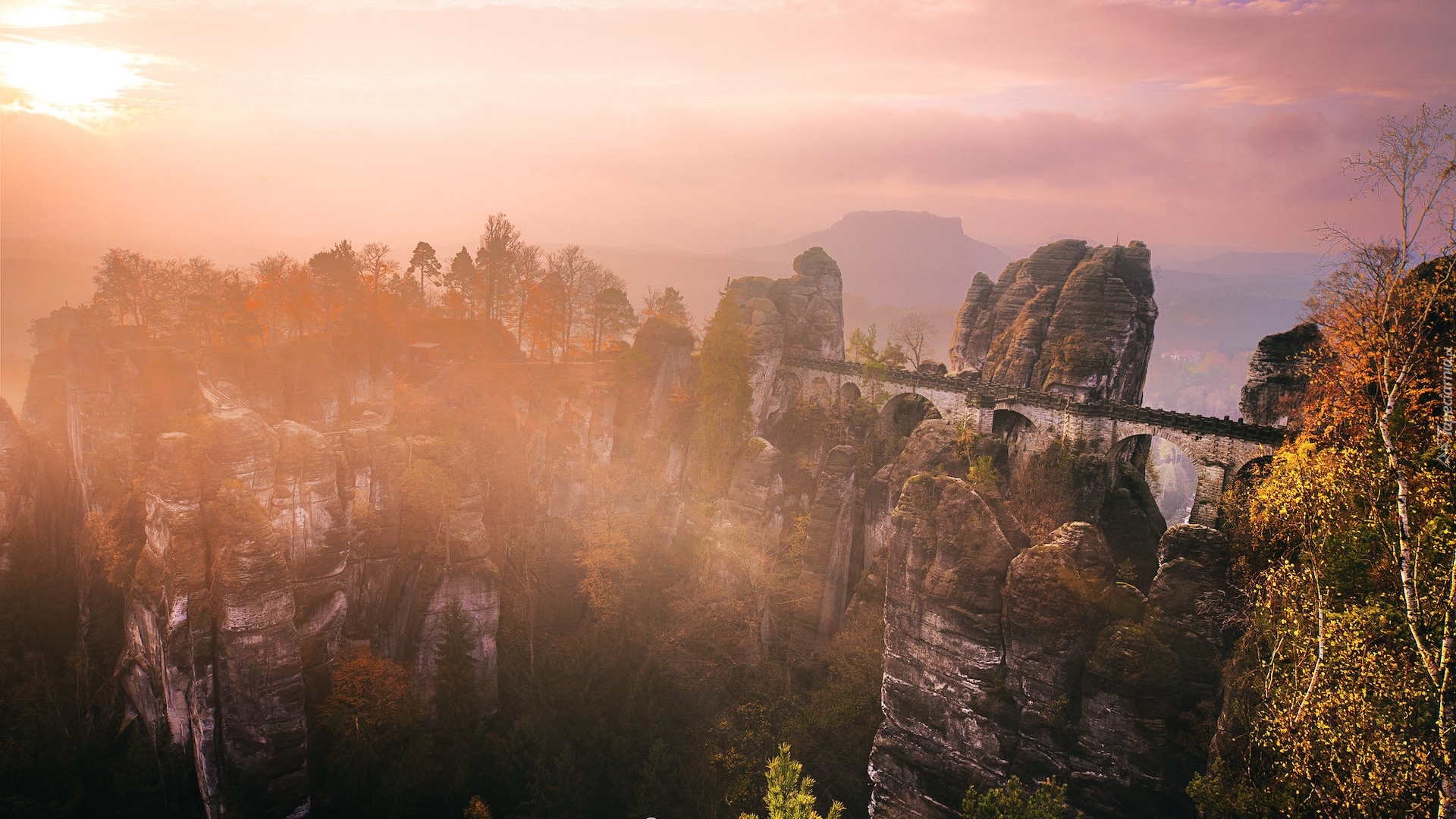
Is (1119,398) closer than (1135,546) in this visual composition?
No

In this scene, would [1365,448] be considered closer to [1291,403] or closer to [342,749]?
[1291,403]

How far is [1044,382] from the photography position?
3806cm

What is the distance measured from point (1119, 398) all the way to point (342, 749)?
4106 centimetres

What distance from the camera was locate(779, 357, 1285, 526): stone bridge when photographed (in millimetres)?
33219

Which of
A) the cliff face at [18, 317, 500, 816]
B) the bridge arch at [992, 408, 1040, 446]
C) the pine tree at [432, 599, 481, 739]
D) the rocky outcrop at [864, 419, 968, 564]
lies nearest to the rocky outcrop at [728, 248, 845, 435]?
the bridge arch at [992, 408, 1040, 446]

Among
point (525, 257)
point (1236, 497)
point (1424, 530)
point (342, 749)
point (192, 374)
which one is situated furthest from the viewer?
point (525, 257)

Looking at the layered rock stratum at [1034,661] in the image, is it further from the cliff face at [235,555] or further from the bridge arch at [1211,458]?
the cliff face at [235,555]

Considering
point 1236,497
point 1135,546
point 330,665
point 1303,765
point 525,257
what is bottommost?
point 330,665

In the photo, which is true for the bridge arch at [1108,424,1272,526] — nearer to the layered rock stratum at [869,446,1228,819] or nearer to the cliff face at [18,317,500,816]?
the layered rock stratum at [869,446,1228,819]

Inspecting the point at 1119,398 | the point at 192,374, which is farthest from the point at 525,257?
the point at 1119,398

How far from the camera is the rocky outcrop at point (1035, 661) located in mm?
17547

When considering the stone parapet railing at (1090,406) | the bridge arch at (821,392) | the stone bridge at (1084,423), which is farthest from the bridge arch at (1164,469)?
the bridge arch at (821,392)

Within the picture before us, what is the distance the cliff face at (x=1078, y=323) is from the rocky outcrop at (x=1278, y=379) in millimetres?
5864

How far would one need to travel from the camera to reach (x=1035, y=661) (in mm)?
19406
